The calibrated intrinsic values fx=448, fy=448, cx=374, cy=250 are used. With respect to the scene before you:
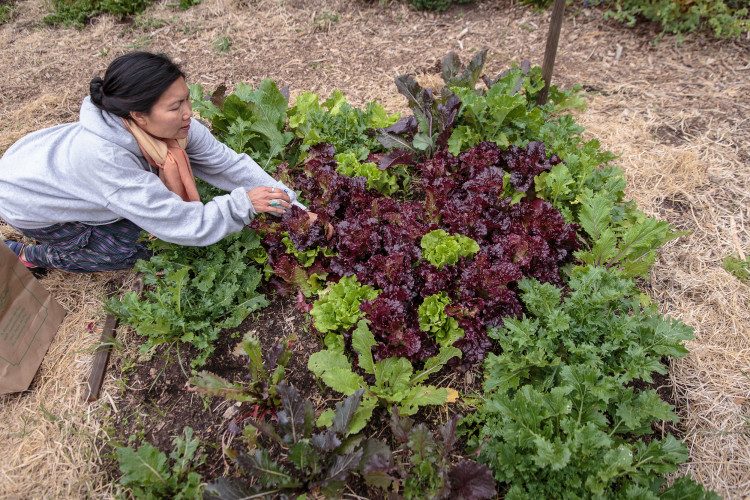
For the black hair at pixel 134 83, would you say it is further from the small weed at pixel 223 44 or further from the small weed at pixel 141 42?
the small weed at pixel 141 42

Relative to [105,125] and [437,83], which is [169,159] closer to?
[105,125]

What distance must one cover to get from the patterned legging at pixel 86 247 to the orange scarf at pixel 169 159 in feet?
1.54

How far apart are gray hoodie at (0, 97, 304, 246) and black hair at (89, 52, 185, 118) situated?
0.15 metres

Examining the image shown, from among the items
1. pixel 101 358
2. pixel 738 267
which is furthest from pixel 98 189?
pixel 738 267

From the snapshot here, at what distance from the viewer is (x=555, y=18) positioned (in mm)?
3461

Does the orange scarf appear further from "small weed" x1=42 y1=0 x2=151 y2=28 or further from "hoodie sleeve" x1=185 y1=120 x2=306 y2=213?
"small weed" x1=42 y1=0 x2=151 y2=28

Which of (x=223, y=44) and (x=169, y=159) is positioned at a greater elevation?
(x=223, y=44)

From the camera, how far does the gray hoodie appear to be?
2.38 meters

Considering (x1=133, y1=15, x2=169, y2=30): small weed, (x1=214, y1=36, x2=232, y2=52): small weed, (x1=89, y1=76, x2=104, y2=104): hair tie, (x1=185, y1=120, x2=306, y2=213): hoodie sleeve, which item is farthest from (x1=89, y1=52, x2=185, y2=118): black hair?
(x1=133, y1=15, x2=169, y2=30): small weed

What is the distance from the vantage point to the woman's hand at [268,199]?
2791 mm

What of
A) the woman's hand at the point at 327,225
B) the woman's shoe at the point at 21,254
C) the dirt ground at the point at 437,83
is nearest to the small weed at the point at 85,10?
the dirt ground at the point at 437,83

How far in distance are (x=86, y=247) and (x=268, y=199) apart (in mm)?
1265

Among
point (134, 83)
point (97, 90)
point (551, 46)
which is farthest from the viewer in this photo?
point (551, 46)

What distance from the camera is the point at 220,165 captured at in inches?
122
